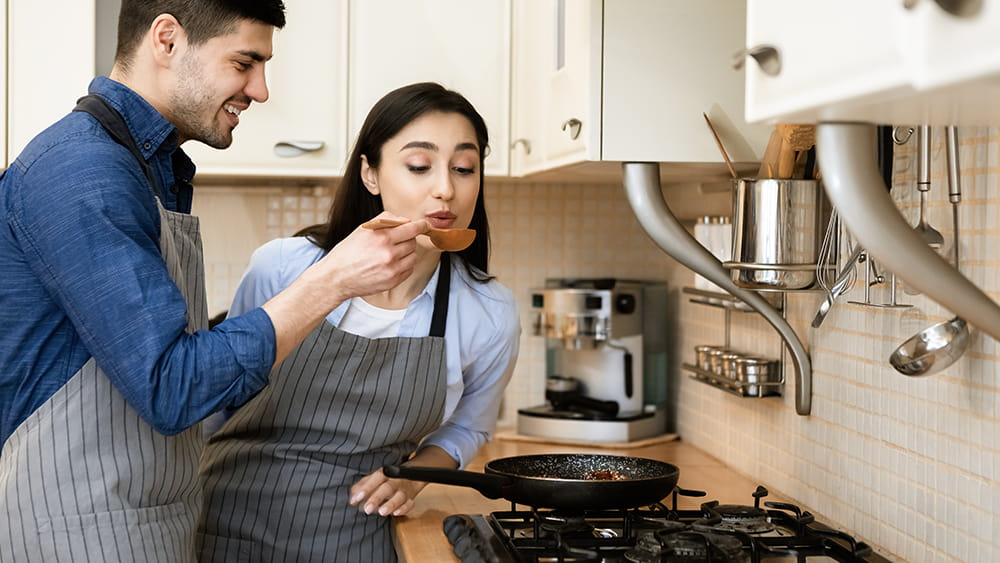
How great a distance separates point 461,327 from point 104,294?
2.63ft

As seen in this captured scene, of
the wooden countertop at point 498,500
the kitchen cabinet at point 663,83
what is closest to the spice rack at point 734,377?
the wooden countertop at point 498,500

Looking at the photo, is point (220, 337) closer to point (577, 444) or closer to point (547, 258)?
point (577, 444)

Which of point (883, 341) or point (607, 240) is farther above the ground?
point (607, 240)

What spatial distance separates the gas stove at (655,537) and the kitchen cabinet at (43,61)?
1274 millimetres

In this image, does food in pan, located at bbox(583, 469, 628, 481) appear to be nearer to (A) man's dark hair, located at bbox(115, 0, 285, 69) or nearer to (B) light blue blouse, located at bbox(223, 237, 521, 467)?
(B) light blue blouse, located at bbox(223, 237, 521, 467)

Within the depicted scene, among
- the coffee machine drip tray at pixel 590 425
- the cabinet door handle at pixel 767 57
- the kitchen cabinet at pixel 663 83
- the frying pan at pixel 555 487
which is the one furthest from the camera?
the coffee machine drip tray at pixel 590 425

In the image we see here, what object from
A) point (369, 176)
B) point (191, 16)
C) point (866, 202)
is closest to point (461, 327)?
point (369, 176)

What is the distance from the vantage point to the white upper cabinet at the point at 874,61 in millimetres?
612

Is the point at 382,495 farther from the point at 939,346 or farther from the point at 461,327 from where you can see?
the point at 939,346

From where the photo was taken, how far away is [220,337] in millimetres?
1148

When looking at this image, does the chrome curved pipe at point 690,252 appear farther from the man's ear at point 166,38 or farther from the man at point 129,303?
the man's ear at point 166,38

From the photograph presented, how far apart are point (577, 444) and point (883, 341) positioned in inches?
40.8

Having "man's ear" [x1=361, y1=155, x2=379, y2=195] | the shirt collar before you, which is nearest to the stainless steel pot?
the shirt collar

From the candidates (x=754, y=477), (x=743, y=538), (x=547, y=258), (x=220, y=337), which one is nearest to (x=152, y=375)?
(x=220, y=337)
